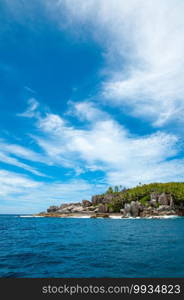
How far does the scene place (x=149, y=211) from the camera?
166875 mm

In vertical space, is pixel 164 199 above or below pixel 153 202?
above

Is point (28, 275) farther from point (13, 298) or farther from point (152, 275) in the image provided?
point (152, 275)

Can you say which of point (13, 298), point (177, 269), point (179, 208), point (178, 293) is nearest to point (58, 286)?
point (13, 298)

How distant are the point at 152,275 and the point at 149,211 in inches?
6167

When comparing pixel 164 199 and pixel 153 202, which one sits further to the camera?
pixel 153 202

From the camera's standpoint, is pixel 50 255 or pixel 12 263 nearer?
pixel 12 263

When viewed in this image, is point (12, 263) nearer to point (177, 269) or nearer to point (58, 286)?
point (58, 286)

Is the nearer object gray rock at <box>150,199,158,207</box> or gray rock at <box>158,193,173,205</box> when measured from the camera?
gray rock at <box>158,193,173,205</box>

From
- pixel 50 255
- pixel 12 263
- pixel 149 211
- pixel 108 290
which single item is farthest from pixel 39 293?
pixel 149 211

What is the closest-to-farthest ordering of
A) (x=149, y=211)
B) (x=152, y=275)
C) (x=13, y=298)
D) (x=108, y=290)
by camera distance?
(x=13, y=298) < (x=108, y=290) < (x=152, y=275) < (x=149, y=211)

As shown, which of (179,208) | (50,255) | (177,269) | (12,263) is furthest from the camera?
(179,208)

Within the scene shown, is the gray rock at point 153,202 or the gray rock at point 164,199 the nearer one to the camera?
the gray rock at point 164,199

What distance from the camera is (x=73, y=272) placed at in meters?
20.5

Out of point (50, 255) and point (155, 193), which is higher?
point (155, 193)
